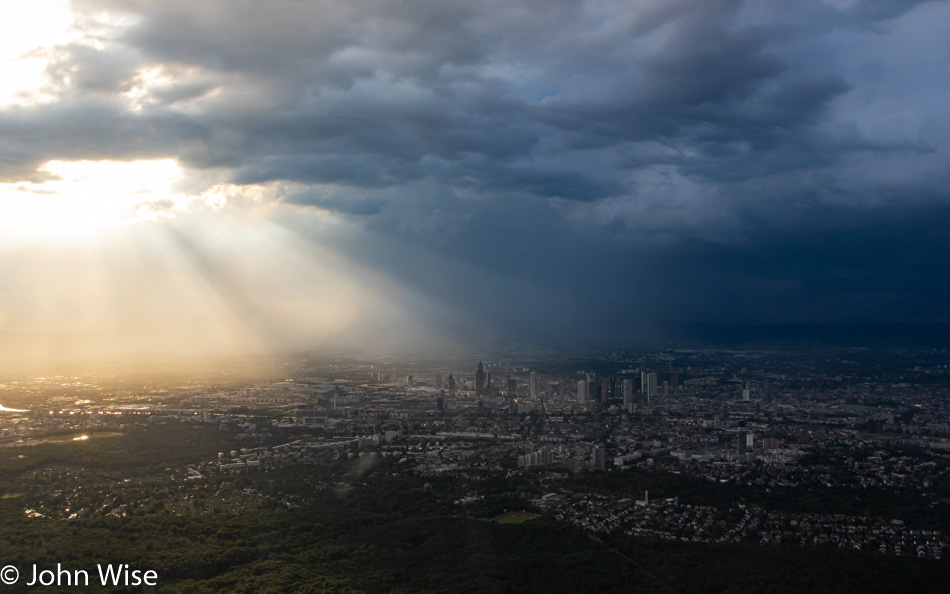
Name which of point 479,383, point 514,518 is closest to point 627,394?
point 479,383

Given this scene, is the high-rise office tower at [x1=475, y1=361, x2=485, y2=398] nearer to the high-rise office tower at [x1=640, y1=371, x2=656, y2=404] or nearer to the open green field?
the high-rise office tower at [x1=640, y1=371, x2=656, y2=404]

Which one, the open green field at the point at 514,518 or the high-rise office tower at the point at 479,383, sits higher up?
the high-rise office tower at the point at 479,383

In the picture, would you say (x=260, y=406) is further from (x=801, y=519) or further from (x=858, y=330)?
(x=858, y=330)

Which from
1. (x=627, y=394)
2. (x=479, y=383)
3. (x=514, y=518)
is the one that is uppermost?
(x=479, y=383)

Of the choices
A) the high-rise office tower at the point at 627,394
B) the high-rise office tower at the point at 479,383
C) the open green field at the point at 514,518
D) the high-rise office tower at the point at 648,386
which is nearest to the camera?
the open green field at the point at 514,518

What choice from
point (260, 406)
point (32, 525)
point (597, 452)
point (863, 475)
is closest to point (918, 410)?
point (863, 475)

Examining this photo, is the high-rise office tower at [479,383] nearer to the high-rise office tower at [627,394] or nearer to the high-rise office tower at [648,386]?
the high-rise office tower at [627,394]

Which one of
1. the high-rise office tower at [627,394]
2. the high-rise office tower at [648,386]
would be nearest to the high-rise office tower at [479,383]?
the high-rise office tower at [627,394]

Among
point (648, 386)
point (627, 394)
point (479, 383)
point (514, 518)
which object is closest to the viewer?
point (514, 518)

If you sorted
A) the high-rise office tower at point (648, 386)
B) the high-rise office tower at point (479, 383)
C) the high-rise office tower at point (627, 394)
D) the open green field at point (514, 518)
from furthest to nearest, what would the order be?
the high-rise office tower at point (479, 383), the high-rise office tower at point (648, 386), the high-rise office tower at point (627, 394), the open green field at point (514, 518)

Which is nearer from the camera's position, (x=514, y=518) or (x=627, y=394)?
(x=514, y=518)

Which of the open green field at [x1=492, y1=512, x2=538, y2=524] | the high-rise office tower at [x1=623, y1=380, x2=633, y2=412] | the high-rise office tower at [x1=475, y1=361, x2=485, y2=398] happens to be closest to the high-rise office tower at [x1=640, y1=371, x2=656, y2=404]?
the high-rise office tower at [x1=623, y1=380, x2=633, y2=412]

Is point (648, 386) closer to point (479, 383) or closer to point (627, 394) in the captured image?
point (627, 394)
